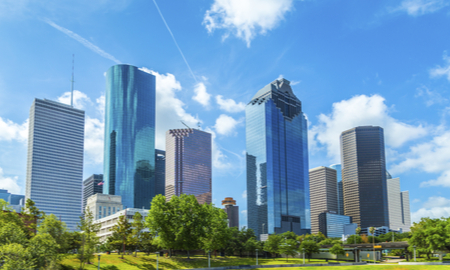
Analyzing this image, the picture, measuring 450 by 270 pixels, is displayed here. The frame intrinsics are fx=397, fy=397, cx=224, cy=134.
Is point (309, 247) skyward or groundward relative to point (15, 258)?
groundward

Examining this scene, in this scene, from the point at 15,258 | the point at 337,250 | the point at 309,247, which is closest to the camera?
the point at 15,258

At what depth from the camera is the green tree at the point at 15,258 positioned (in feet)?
188

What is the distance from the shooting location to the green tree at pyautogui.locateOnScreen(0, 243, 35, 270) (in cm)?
5716

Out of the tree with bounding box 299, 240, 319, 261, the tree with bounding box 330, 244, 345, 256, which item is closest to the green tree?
the tree with bounding box 299, 240, 319, 261

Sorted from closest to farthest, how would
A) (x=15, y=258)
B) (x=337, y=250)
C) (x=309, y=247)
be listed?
(x=15, y=258) < (x=309, y=247) < (x=337, y=250)

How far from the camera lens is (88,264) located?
81.8 m

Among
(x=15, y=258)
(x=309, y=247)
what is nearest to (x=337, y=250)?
(x=309, y=247)

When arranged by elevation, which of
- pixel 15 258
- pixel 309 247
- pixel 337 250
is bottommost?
pixel 337 250

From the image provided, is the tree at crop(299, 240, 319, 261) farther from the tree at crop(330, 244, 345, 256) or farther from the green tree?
the green tree

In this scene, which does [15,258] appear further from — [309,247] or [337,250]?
[337,250]

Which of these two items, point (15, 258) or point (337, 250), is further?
point (337, 250)

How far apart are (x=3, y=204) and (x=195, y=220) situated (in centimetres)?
4383

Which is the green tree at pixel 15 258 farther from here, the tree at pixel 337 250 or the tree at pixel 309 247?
the tree at pixel 337 250

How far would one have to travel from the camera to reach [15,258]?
192 ft
